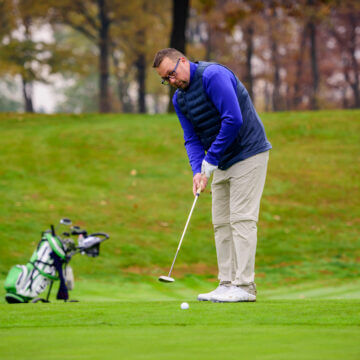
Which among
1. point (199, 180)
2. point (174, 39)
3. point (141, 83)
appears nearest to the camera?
point (199, 180)

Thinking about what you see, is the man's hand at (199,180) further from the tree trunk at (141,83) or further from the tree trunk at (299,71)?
the tree trunk at (299,71)

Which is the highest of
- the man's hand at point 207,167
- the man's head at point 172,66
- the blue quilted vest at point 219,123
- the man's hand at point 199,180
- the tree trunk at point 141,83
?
the tree trunk at point 141,83

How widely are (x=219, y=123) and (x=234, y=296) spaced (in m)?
1.44

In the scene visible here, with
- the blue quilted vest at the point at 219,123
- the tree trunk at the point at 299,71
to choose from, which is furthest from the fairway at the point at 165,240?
the tree trunk at the point at 299,71

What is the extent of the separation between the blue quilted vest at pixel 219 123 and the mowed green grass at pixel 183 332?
1.26 meters

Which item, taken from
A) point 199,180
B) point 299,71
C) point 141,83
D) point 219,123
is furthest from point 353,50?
point 199,180

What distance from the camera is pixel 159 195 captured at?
596 inches

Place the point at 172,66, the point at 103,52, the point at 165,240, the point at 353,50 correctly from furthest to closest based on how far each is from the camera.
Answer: the point at 353,50, the point at 103,52, the point at 165,240, the point at 172,66

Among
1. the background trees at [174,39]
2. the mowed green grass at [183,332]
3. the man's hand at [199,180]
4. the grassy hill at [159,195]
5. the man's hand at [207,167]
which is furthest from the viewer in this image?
the background trees at [174,39]

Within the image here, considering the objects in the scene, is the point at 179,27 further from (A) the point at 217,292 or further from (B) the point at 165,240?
(A) the point at 217,292

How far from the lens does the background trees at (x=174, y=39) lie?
98.8 ft

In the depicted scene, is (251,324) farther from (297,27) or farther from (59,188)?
(297,27)

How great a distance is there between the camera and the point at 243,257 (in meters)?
5.40

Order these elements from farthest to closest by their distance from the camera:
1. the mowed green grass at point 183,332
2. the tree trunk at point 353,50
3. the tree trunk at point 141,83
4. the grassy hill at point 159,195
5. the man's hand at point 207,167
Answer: the tree trunk at point 353,50, the tree trunk at point 141,83, the grassy hill at point 159,195, the man's hand at point 207,167, the mowed green grass at point 183,332
